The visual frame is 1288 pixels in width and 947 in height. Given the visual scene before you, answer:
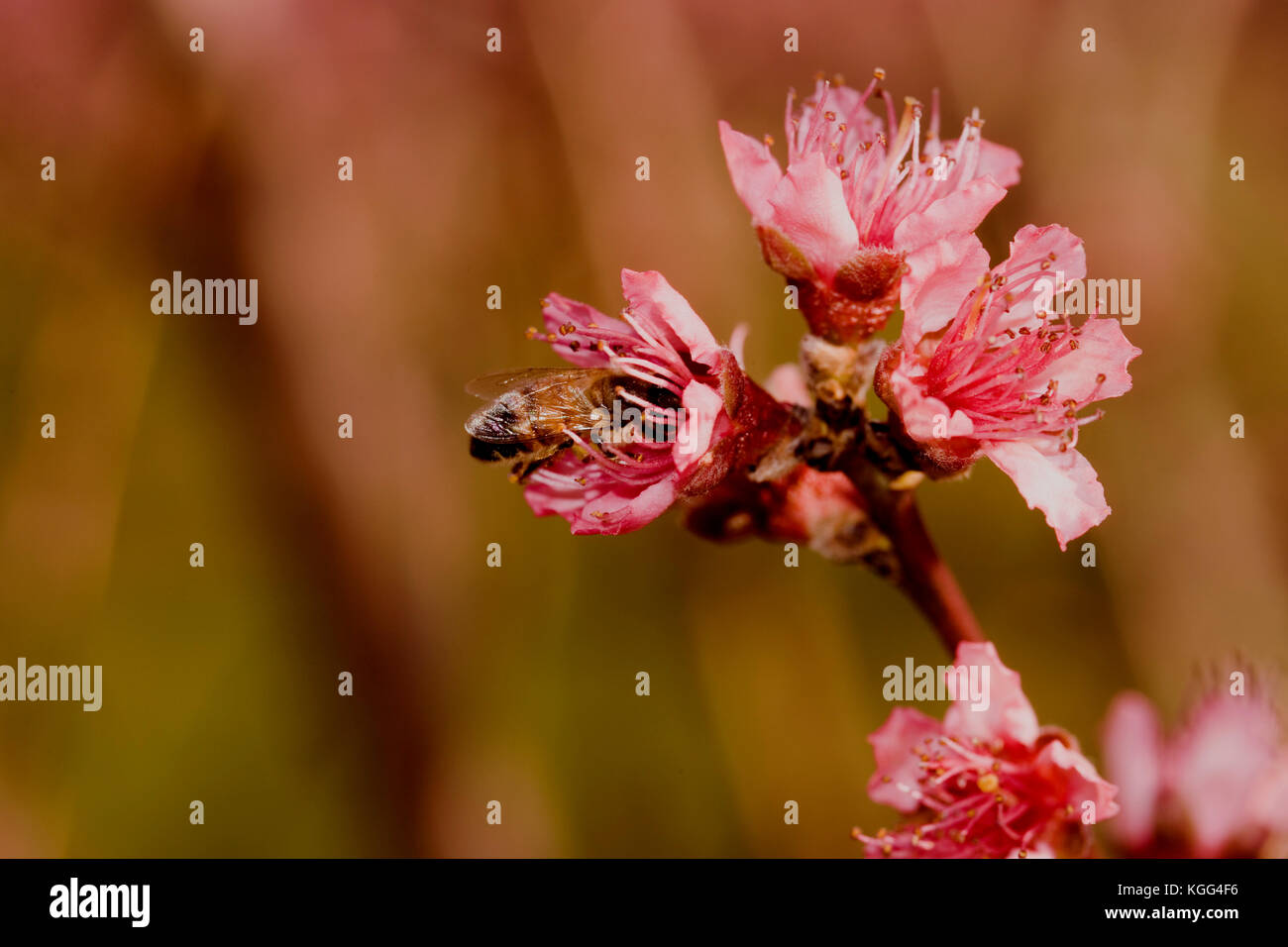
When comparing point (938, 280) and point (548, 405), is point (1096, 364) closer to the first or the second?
point (938, 280)

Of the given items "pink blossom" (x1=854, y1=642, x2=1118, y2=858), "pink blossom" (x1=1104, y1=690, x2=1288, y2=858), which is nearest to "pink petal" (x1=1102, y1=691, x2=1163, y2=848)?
"pink blossom" (x1=1104, y1=690, x2=1288, y2=858)

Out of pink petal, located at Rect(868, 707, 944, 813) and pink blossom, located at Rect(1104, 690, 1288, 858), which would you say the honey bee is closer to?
pink petal, located at Rect(868, 707, 944, 813)

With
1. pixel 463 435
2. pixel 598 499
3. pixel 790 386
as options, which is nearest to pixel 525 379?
pixel 598 499

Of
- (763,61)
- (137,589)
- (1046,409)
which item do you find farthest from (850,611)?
(137,589)

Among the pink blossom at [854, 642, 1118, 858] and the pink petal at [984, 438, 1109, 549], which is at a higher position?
the pink petal at [984, 438, 1109, 549]

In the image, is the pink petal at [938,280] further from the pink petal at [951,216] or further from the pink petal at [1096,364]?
the pink petal at [1096,364]

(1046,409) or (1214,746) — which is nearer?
(1046,409)
